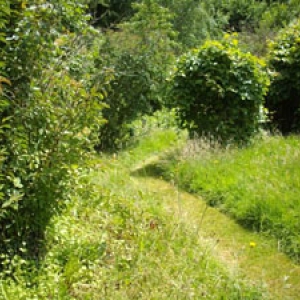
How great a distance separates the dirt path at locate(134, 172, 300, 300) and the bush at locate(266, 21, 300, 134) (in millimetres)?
3590

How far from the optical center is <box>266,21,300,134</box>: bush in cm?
778

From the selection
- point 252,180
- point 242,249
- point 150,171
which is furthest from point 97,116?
point 150,171

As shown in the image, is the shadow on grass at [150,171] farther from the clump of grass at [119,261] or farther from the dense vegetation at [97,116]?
the clump of grass at [119,261]

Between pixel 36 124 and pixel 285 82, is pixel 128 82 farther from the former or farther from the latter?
pixel 36 124

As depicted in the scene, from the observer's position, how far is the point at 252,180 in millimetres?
5168

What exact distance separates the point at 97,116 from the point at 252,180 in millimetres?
2396

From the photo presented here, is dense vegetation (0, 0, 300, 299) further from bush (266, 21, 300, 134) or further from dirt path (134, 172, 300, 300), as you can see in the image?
dirt path (134, 172, 300, 300)

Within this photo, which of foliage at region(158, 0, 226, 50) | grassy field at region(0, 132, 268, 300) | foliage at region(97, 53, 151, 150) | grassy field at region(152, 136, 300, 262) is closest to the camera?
grassy field at region(0, 132, 268, 300)

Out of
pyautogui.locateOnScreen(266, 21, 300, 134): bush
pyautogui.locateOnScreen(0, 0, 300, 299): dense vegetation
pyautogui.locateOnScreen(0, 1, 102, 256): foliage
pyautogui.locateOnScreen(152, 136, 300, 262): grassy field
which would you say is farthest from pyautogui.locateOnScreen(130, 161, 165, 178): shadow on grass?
pyautogui.locateOnScreen(0, 1, 102, 256): foliage

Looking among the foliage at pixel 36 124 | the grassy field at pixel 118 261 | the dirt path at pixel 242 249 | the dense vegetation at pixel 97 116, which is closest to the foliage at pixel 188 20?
the dense vegetation at pixel 97 116

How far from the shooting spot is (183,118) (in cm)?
698

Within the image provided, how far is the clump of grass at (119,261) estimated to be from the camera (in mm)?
3113

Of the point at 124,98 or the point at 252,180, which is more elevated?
the point at 124,98

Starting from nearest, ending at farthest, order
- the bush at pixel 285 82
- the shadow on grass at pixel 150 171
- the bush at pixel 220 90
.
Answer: the shadow on grass at pixel 150 171
the bush at pixel 220 90
the bush at pixel 285 82
